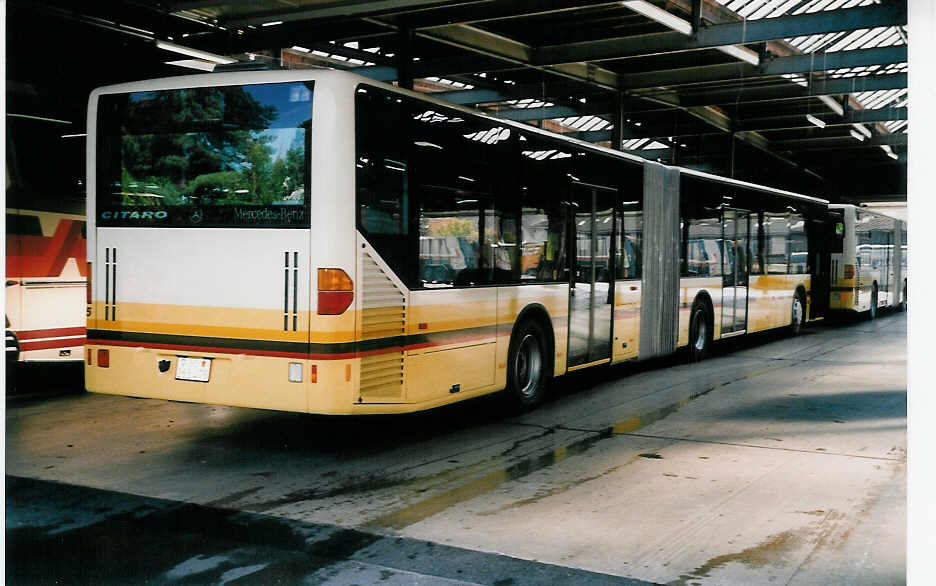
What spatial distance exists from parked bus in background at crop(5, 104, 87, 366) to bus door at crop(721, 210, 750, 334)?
34.4ft

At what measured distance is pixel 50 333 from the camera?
10352 millimetres

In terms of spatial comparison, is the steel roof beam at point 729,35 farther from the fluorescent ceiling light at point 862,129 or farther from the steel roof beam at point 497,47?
the fluorescent ceiling light at point 862,129

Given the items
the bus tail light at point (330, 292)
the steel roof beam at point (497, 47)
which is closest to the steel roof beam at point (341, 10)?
the steel roof beam at point (497, 47)

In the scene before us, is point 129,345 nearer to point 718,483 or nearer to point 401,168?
point 401,168

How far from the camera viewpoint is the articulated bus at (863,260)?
24984mm

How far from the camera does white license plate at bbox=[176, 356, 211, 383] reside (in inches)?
297

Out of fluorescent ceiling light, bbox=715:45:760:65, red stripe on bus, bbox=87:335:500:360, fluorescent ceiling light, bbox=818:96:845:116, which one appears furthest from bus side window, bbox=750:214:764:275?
red stripe on bus, bbox=87:335:500:360

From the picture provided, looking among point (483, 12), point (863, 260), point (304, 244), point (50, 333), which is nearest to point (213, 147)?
point (304, 244)

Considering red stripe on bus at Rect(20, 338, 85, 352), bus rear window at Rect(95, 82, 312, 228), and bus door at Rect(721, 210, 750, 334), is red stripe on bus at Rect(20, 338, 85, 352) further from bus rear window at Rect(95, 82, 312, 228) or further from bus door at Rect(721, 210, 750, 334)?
bus door at Rect(721, 210, 750, 334)

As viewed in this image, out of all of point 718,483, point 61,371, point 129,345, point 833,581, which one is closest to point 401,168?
point 129,345

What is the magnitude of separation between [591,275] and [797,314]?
1081cm

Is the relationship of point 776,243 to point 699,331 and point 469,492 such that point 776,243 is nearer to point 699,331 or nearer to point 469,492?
point 699,331
